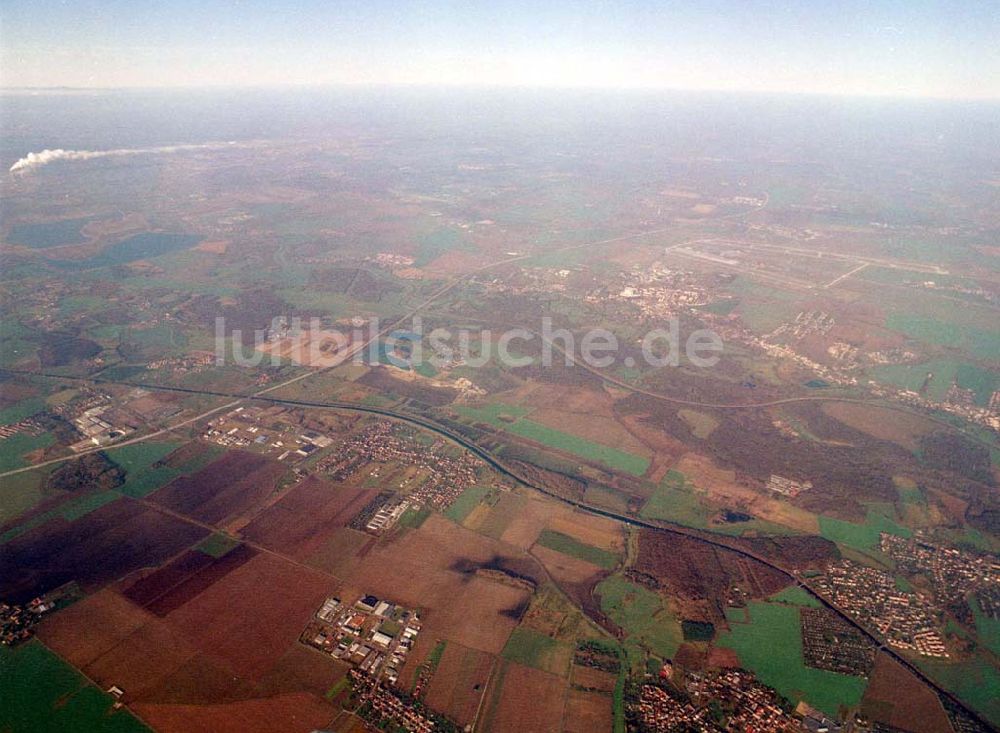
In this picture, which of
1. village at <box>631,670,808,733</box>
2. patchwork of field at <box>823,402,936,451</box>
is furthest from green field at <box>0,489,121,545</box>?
patchwork of field at <box>823,402,936,451</box>

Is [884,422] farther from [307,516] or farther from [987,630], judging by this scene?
[307,516]

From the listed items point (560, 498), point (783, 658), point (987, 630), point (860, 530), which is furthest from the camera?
point (560, 498)

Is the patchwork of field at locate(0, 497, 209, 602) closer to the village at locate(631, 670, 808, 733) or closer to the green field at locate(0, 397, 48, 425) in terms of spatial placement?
the green field at locate(0, 397, 48, 425)

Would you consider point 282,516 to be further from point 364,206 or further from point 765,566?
point 364,206

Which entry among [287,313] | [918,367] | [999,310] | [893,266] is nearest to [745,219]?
[893,266]

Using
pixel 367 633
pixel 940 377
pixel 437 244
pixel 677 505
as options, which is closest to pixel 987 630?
pixel 677 505
